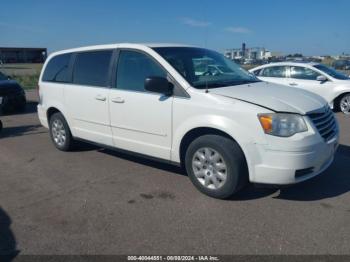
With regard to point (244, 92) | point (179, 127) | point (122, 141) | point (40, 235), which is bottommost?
point (40, 235)

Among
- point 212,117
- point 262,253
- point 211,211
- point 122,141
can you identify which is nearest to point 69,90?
point 122,141

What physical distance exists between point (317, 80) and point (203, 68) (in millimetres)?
6567

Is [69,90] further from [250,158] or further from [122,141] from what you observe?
[250,158]

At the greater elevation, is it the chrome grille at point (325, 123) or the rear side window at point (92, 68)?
the rear side window at point (92, 68)

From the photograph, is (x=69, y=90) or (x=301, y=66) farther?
(x=301, y=66)

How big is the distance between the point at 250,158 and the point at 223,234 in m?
0.88

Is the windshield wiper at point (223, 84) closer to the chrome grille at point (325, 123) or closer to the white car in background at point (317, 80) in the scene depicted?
the chrome grille at point (325, 123)

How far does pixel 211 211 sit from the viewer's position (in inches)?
153

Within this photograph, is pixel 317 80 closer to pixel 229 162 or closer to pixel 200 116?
pixel 200 116

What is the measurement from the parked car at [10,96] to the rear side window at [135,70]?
7251mm

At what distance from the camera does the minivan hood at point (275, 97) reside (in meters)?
3.85

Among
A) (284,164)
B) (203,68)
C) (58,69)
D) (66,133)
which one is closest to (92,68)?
(58,69)

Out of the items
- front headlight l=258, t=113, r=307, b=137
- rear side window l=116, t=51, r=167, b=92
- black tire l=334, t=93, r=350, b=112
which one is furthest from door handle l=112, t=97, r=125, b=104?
black tire l=334, t=93, r=350, b=112

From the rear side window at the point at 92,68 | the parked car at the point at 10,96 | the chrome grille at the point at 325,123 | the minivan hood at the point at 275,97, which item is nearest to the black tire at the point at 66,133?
the rear side window at the point at 92,68
